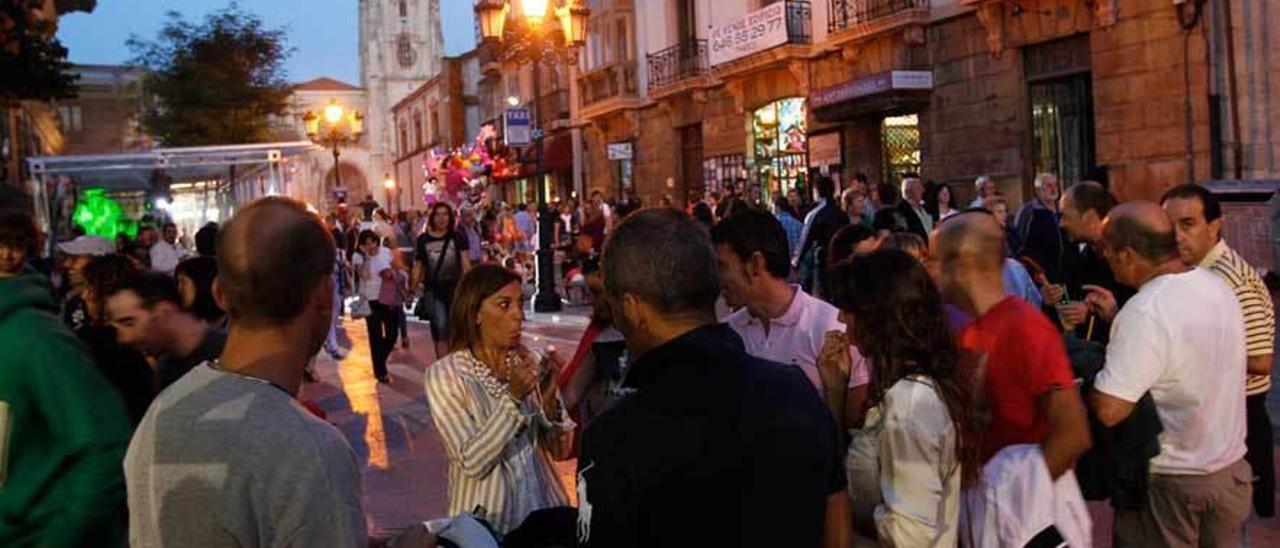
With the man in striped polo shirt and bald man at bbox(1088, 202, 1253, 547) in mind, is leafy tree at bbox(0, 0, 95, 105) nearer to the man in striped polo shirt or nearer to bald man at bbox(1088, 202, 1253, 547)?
the man in striped polo shirt

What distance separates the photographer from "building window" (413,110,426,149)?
72.2 m

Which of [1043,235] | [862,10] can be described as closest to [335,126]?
[862,10]

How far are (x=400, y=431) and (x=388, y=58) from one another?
290 ft

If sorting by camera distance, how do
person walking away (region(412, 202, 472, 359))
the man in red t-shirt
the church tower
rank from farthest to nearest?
the church tower → person walking away (region(412, 202, 472, 359)) → the man in red t-shirt

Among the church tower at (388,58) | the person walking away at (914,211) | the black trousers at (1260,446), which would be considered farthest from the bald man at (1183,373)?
the church tower at (388,58)

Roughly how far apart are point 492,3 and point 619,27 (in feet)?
45.7

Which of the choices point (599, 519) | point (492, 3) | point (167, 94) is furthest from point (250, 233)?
point (167, 94)

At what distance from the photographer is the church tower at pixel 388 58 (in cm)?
9312

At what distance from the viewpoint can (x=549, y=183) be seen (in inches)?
1553

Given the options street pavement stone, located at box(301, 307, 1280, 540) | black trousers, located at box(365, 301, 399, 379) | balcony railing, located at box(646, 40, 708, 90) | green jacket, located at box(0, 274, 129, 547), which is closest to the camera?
green jacket, located at box(0, 274, 129, 547)

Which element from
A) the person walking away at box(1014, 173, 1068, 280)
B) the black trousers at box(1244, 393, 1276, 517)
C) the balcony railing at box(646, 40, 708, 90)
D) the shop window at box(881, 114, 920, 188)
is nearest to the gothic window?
the balcony railing at box(646, 40, 708, 90)

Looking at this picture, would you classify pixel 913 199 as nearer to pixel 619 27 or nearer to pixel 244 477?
pixel 244 477

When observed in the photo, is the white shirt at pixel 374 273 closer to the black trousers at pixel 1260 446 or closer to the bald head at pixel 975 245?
the black trousers at pixel 1260 446

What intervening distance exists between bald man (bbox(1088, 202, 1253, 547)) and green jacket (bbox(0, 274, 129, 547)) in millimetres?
2725
